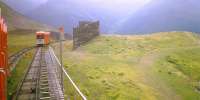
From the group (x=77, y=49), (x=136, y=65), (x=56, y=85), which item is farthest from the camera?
(x=77, y=49)

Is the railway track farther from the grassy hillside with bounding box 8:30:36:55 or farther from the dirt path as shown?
the grassy hillside with bounding box 8:30:36:55

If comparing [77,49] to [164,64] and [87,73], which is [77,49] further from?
[87,73]

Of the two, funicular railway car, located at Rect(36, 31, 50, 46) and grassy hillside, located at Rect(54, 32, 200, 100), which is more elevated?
funicular railway car, located at Rect(36, 31, 50, 46)

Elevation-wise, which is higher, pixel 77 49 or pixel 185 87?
pixel 77 49

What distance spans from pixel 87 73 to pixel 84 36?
3269 cm

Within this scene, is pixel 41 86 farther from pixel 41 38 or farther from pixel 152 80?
pixel 41 38

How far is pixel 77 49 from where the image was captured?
63312mm

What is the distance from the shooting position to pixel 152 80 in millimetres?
41312

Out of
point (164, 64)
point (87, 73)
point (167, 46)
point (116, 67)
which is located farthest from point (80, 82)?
point (167, 46)

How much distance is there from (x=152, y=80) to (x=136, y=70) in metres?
4.14

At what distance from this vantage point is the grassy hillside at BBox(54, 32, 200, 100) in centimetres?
3369

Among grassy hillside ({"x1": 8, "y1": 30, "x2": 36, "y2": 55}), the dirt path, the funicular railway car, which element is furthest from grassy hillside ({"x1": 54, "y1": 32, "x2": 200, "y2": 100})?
grassy hillside ({"x1": 8, "y1": 30, "x2": 36, "y2": 55})

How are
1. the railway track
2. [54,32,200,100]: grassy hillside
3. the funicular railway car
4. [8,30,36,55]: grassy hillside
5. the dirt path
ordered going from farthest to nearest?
[8,30,36,55]: grassy hillside → the funicular railway car → the dirt path → [54,32,200,100]: grassy hillside → the railway track

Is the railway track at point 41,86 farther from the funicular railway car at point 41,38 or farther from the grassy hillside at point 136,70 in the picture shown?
the funicular railway car at point 41,38
